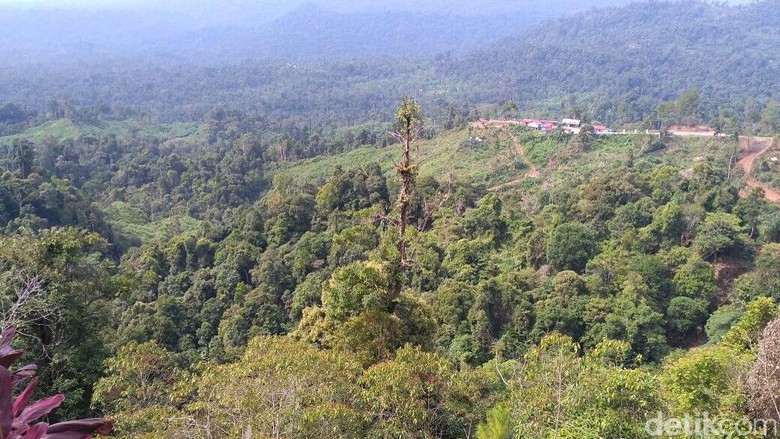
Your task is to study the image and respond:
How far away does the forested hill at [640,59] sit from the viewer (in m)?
98.6

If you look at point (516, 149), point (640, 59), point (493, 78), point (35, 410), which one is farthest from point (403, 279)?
point (640, 59)

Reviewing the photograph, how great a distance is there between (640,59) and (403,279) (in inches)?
5235

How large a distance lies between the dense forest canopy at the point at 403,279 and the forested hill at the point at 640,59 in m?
36.5

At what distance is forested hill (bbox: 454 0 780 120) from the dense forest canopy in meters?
36.5

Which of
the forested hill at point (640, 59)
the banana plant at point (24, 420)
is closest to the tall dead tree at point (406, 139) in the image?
the banana plant at point (24, 420)

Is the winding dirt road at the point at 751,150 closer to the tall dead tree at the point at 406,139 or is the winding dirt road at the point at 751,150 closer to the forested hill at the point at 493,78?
the forested hill at the point at 493,78

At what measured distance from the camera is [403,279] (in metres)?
8.85

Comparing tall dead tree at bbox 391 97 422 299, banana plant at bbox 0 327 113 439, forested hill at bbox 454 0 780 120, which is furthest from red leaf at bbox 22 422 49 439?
forested hill at bbox 454 0 780 120

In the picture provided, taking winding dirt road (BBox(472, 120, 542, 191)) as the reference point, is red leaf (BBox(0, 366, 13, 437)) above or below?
above

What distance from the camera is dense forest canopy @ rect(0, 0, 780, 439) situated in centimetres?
660

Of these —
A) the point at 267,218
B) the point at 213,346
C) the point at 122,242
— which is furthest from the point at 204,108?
the point at 213,346

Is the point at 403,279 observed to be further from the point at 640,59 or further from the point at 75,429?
the point at 640,59

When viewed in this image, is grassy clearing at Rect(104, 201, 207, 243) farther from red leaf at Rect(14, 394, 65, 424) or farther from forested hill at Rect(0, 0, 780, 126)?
forested hill at Rect(0, 0, 780, 126)

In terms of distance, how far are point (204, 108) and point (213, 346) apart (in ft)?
277
